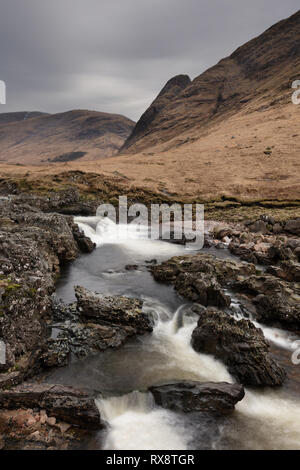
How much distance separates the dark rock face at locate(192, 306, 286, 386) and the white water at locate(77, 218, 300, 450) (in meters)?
0.33

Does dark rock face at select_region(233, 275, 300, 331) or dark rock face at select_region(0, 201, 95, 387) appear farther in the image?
dark rock face at select_region(233, 275, 300, 331)

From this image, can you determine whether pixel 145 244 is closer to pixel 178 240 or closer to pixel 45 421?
pixel 178 240

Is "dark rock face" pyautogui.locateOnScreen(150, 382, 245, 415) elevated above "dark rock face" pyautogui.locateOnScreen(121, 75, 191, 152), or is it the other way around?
"dark rock face" pyautogui.locateOnScreen(121, 75, 191, 152)

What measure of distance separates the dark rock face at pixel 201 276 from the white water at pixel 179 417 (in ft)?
10.4

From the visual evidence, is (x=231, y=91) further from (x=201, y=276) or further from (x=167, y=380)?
(x=167, y=380)

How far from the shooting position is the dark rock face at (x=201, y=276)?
575 inches

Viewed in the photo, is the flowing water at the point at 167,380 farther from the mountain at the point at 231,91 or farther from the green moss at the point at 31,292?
the mountain at the point at 231,91

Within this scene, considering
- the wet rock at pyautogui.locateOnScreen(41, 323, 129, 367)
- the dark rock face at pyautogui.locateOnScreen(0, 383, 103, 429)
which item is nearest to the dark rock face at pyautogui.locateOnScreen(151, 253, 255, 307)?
the wet rock at pyautogui.locateOnScreen(41, 323, 129, 367)

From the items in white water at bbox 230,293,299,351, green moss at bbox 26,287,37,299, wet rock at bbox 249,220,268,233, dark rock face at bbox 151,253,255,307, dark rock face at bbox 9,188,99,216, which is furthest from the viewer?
dark rock face at bbox 9,188,99,216

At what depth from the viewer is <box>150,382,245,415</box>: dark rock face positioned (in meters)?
8.63

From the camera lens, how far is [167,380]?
9.62 metres

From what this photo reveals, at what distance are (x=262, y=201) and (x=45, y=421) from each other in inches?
1386

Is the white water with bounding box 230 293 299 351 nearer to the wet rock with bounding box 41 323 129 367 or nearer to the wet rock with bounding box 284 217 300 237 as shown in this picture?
the wet rock with bounding box 41 323 129 367

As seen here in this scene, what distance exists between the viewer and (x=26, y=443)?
707cm
